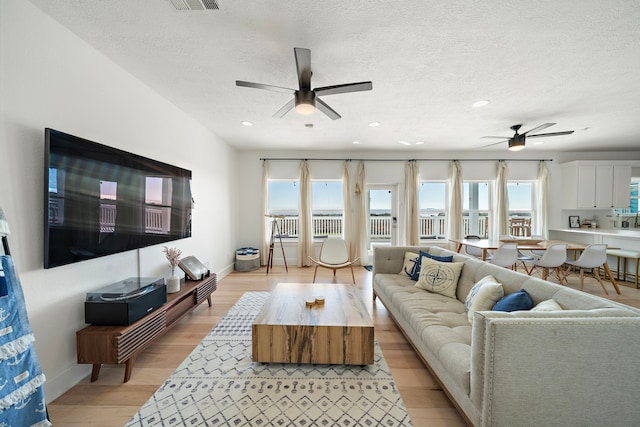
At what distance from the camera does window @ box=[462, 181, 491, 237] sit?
5.99 metres

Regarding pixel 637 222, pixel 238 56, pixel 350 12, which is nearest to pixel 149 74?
pixel 238 56

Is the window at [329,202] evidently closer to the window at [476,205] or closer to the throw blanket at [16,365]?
the window at [476,205]

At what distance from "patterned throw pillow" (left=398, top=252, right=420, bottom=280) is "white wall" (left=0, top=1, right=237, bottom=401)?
9.90 feet

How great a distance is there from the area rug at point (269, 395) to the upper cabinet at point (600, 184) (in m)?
6.34

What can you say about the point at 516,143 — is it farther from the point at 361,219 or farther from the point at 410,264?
the point at 361,219

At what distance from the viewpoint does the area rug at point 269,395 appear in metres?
1.57

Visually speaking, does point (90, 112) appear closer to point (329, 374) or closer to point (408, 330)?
point (329, 374)

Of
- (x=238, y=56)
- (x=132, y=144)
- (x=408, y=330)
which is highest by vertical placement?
(x=238, y=56)

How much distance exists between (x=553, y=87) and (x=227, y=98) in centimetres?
368

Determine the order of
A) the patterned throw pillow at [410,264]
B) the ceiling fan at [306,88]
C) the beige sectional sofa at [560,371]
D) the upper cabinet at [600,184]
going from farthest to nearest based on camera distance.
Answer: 1. the upper cabinet at [600,184]
2. the patterned throw pillow at [410,264]
3. the ceiling fan at [306,88]
4. the beige sectional sofa at [560,371]

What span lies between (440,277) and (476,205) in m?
4.21

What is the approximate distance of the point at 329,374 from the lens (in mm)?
1987

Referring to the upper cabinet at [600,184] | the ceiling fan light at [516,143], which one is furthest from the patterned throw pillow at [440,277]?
the upper cabinet at [600,184]

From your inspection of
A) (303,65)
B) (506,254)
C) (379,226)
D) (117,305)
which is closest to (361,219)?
(379,226)
